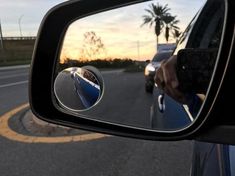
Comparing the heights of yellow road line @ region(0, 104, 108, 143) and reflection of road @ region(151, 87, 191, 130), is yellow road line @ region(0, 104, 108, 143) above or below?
below

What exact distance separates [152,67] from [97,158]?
3.96 metres

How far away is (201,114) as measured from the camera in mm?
1164

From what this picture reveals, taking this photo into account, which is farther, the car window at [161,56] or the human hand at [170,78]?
the car window at [161,56]

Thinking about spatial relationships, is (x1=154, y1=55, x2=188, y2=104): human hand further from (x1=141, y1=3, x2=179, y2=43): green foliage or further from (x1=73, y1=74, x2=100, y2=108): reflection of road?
(x1=73, y1=74, x2=100, y2=108): reflection of road

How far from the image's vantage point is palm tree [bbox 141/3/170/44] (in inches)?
51.3

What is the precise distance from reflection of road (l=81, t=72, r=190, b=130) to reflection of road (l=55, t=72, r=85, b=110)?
0.09 metres

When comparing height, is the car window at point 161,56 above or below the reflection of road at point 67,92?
above

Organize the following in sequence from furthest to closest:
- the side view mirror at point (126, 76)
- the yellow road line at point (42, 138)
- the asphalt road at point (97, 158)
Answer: the yellow road line at point (42, 138) → the asphalt road at point (97, 158) → the side view mirror at point (126, 76)

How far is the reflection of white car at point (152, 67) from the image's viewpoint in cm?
A: 138

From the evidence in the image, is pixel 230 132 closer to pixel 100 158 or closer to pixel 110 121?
pixel 110 121

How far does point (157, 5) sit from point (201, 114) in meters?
0.33

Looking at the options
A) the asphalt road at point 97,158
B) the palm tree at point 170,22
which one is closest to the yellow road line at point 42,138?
the asphalt road at point 97,158

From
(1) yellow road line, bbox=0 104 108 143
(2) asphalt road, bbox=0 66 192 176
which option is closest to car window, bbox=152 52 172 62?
(2) asphalt road, bbox=0 66 192 176

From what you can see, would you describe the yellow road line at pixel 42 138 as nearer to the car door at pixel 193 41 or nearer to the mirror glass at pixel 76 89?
the car door at pixel 193 41
